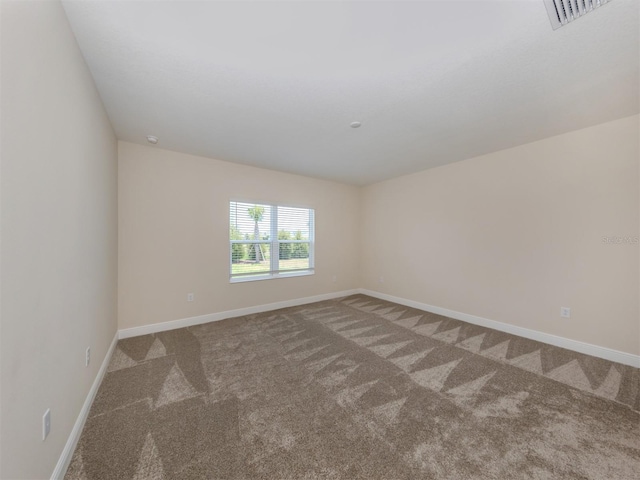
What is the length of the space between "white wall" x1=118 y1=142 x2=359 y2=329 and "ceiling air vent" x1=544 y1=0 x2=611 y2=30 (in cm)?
365

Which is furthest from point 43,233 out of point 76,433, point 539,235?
point 539,235

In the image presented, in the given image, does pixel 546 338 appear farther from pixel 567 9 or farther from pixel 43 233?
pixel 43 233

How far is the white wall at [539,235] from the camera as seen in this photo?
8.34 ft

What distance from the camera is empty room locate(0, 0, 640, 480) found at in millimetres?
1302

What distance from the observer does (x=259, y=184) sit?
4156mm

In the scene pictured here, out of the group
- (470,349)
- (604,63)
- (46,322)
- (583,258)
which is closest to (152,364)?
(46,322)

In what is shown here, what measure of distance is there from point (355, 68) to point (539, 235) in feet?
10.0

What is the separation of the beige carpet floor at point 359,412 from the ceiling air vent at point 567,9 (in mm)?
2577

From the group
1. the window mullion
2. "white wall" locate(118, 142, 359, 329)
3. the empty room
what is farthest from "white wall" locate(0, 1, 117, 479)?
the window mullion

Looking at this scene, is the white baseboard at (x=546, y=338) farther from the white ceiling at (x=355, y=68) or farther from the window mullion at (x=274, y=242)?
the window mullion at (x=274, y=242)

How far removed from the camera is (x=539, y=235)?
3.05m

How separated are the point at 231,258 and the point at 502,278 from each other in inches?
159

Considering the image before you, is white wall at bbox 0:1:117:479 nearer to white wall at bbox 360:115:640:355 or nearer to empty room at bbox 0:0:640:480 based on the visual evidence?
empty room at bbox 0:0:640:480

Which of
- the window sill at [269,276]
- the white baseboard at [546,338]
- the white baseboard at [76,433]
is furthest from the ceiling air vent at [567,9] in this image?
the window sill at [269,276]
